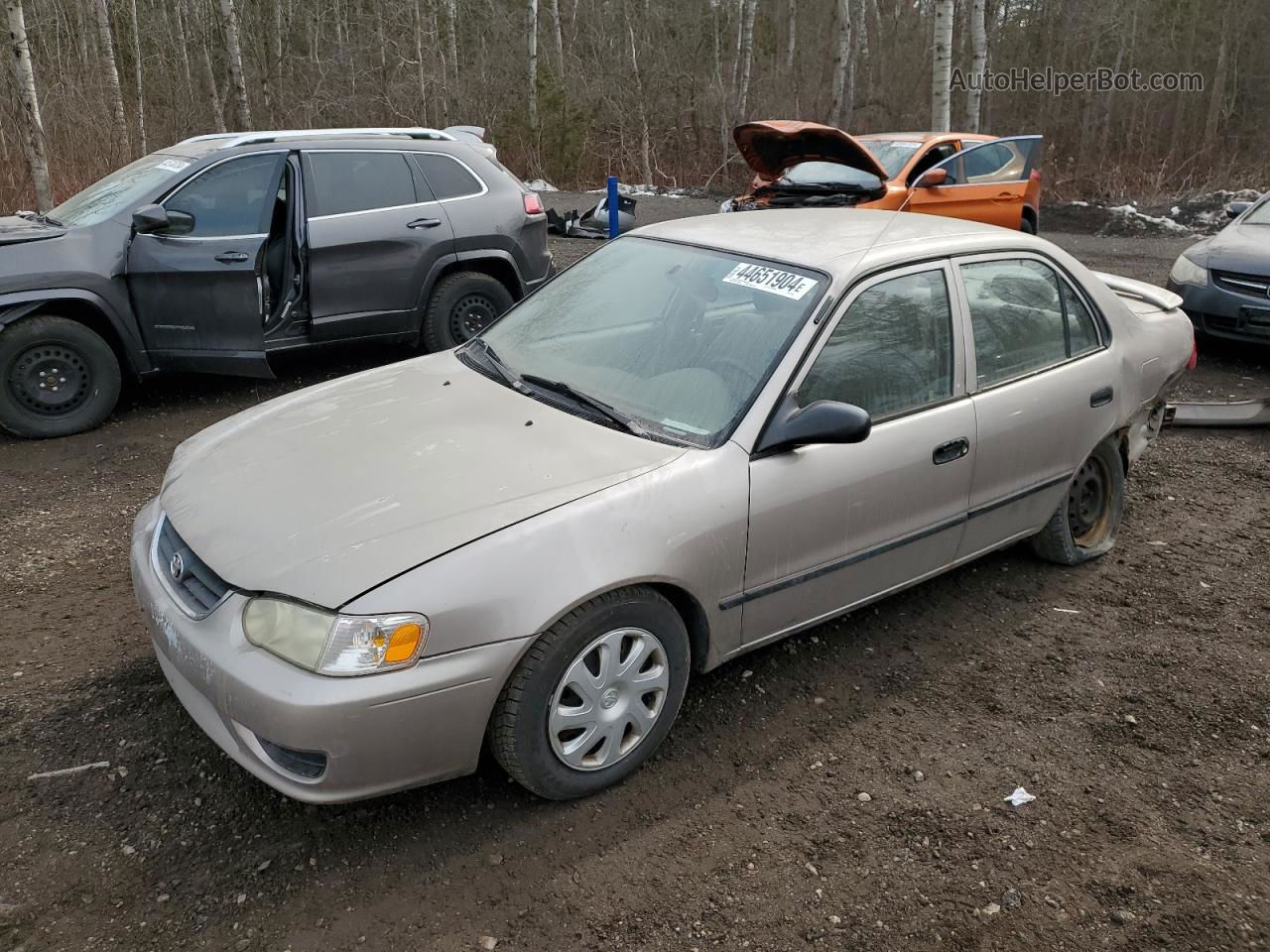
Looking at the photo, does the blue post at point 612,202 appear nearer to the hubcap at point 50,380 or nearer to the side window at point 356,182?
the side window at point 356,182

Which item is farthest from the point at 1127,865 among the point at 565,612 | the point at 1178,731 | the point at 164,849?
the point at 164,849

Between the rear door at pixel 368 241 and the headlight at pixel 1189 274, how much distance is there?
596 cm

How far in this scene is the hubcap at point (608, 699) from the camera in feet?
9.47

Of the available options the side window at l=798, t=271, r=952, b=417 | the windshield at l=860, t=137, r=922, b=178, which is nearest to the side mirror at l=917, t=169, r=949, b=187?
the windshield at l=860, t=137, r=922, b=178

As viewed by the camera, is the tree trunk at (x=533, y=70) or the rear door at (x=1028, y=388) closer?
the rear door at (x=1028, y=388)

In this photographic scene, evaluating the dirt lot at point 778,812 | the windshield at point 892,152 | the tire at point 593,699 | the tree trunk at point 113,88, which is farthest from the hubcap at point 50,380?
the tree trunk at point 113,88

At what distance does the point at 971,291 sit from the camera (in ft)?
12.8

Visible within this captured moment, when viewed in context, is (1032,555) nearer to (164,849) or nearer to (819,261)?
(819,261)

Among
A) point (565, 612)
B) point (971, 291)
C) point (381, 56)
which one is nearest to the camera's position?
point (565, 612)

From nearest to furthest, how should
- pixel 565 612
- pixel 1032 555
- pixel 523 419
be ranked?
1. pixel 565 612
2. pixel 523 419
3. pixel 1032 555

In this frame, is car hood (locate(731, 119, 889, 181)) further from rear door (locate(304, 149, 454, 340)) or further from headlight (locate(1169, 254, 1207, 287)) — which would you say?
rear door (locate(304, 149, 454, 340))

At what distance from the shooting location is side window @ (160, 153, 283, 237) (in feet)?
21.2

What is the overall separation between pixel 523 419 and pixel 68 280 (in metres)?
4.18

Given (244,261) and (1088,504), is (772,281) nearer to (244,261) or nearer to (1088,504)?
(1088,504)
